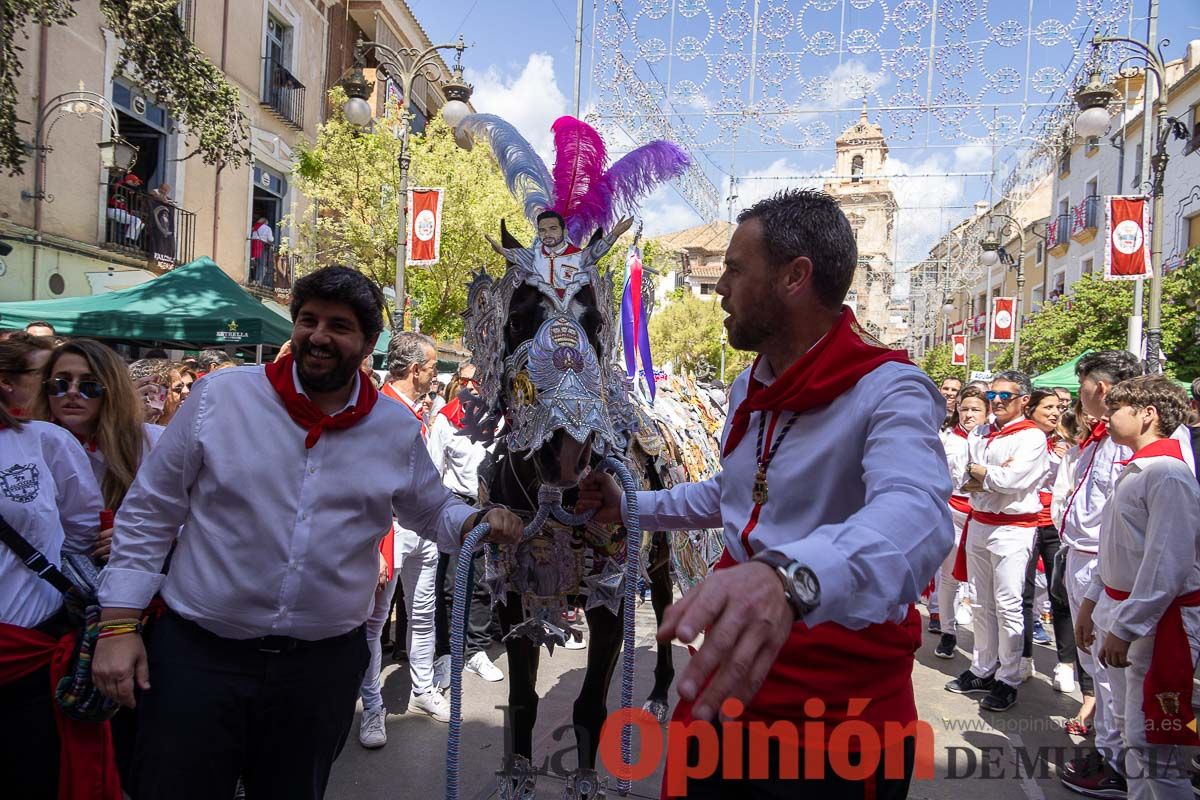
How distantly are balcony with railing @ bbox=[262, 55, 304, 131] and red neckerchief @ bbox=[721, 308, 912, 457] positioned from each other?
17.3 m

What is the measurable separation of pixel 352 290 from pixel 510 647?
1511 mm

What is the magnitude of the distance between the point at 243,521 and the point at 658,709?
3.29m

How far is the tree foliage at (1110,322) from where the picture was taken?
1460 cm

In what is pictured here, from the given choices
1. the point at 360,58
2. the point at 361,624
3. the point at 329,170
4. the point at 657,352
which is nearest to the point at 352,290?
the point at 361,624

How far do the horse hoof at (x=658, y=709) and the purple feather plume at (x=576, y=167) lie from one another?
3016mm

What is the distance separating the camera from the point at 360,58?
10.5 m

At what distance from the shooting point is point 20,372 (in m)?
2.73

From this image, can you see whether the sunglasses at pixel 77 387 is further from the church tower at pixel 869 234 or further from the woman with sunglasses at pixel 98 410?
the church tower at pixel 869 234

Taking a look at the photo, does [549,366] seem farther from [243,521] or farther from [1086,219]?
[1086,219]

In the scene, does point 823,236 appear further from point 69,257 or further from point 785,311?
point 69,257

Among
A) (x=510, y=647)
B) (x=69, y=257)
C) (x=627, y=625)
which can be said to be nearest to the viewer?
(x=627, y=625)

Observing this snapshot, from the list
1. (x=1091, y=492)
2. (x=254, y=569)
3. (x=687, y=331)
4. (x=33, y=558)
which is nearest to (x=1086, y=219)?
(x=687, y=331)

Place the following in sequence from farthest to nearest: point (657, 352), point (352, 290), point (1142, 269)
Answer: point (657, 352), point (1142, 269), point (352, 290)

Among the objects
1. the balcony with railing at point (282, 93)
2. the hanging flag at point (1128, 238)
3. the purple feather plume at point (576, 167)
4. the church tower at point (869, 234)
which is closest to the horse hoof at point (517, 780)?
the purple feather plume at point (576, 167)
